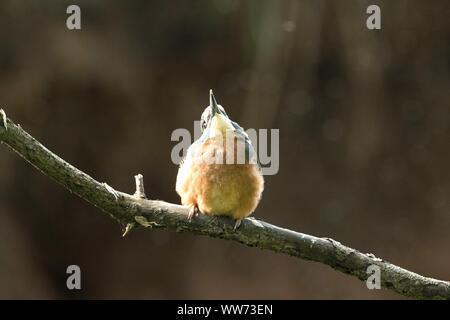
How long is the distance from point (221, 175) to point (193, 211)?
26cm

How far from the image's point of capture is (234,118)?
670 centimetres

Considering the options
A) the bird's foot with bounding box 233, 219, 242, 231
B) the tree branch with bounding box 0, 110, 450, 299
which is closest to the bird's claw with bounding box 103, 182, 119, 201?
the tree branch with bounding box 0, 110, 450, 299

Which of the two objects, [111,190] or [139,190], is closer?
[111,190]

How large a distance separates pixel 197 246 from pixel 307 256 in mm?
3953

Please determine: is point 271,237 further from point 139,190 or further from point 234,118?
point 234,118

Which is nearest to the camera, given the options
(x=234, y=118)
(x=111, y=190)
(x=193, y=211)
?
(x=111, y=190)

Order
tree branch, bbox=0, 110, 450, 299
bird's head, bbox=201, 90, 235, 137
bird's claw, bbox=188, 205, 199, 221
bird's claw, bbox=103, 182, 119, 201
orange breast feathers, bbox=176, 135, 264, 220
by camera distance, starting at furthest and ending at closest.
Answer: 1. bird's head, bbox=201, 90, 235, 137
2. orange breast feathers, bbox=176, 135, 264, 220
3. bird's claw, bbox=188, 205, 199, 221
4. tree branch, bbox=0, 110, 450, 299
5. bird's claw, bbox=103, 182, 119, 201

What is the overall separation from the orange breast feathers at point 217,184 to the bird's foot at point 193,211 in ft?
0.09

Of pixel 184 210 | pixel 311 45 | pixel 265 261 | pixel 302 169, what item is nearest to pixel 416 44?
pixel 311 45

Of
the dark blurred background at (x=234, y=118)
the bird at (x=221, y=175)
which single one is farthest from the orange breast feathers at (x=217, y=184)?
the dark blurred background at (x=234, y=118)

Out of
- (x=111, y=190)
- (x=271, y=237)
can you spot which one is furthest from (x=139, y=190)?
(x=271, y=237)

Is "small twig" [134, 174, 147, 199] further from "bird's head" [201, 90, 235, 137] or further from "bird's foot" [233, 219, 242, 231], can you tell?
"bird's head" [201, 90, 235, 137]

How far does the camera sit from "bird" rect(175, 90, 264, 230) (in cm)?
328

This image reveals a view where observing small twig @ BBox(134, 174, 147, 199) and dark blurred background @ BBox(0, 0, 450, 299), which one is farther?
dark blurred background @ BBox(0, 0, 450, 299)
